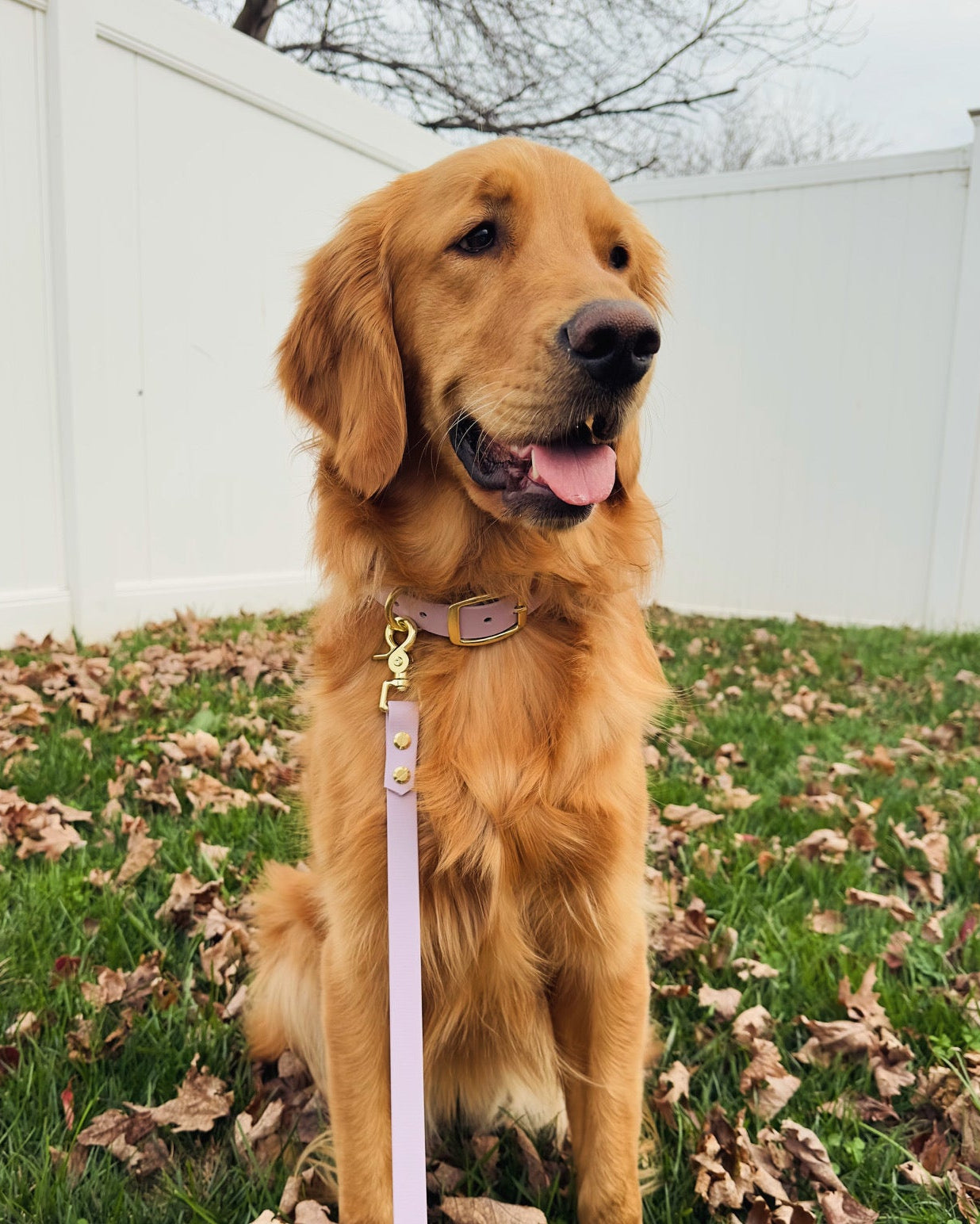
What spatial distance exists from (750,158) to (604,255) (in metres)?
18.6

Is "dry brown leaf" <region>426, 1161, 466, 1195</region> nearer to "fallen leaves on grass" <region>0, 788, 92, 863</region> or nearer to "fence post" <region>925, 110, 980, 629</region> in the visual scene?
"fallen leaves on grass" <region>0, 788, 92, 863</region>

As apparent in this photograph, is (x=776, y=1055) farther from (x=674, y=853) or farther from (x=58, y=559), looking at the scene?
(x=58, y=559)

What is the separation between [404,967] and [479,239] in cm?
135

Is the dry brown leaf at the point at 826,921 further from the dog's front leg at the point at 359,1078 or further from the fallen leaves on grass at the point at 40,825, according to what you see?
the fallen leaves on grass at the point at 40,825

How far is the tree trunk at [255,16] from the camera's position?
10703 mm

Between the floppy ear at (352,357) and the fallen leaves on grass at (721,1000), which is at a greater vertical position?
the floppy ear at (352,357)

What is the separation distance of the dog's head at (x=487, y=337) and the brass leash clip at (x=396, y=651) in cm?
25

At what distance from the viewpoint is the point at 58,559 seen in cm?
477

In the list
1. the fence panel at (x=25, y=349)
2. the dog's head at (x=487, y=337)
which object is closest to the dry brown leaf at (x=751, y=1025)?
the dog's head at (x=487, y=337)

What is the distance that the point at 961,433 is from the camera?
714 cm

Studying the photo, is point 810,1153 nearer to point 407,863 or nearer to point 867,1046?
point 867,1046

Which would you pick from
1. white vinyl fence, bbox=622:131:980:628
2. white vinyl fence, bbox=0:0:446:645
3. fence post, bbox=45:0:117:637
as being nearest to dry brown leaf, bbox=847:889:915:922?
white vinyl fence, bbox=0:0:446:645

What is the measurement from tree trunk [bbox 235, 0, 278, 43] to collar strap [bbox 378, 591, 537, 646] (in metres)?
11.6

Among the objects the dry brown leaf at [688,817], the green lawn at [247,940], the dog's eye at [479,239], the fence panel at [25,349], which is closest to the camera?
the green lawn at [247,940]
